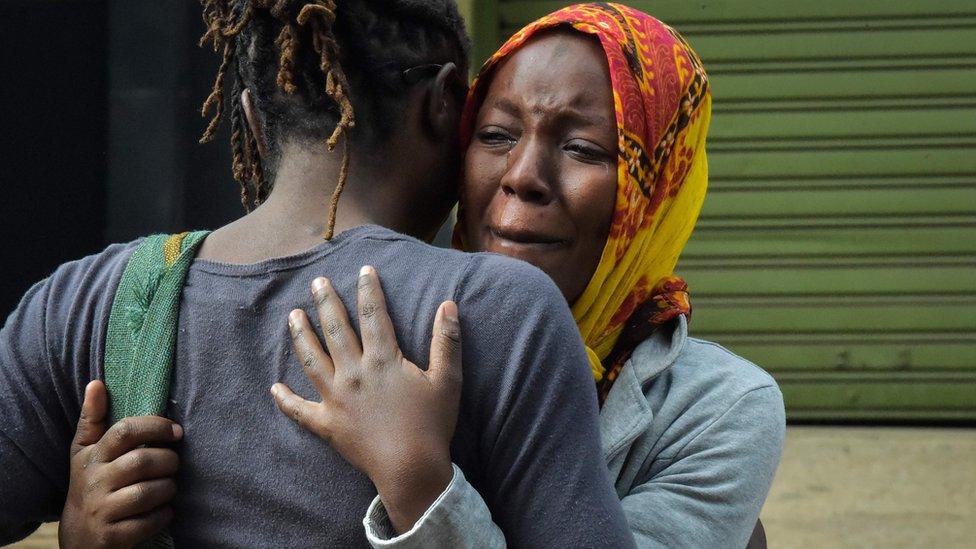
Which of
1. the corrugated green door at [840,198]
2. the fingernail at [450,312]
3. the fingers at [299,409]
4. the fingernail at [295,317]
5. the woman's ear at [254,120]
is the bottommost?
the corrugated green door at [840,198]

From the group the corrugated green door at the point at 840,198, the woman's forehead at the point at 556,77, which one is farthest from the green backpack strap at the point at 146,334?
the corrugated green door at the point at 840,198

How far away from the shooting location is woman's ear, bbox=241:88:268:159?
1830mm

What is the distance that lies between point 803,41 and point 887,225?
1047 millimetres

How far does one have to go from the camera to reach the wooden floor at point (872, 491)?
17.1 feet

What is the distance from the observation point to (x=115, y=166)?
596cm

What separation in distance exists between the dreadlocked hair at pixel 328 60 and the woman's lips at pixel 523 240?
1.12ft

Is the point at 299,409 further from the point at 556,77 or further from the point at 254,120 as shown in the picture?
the point at 556,77

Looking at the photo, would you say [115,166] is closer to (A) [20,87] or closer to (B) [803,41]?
(A) [20,87]

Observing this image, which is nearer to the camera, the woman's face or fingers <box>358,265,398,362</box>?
fingers <box>358,265,398,362</box>

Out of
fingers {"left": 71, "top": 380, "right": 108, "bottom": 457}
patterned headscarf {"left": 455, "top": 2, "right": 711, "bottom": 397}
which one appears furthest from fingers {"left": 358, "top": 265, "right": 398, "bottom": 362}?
patterned headscarf {"left": 455, "top": 2, "right": 711, "bottom": 397}

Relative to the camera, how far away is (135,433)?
1.63 meters

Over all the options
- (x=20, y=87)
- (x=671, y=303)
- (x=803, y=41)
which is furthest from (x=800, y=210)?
(x=671, y=303)

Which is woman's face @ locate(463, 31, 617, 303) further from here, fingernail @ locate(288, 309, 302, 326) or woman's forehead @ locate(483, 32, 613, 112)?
fingernail @ locate(288, 309, 302, 326)

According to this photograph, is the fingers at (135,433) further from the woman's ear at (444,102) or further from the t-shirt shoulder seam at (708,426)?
the t-shirt shoulder seam at (708,426)
